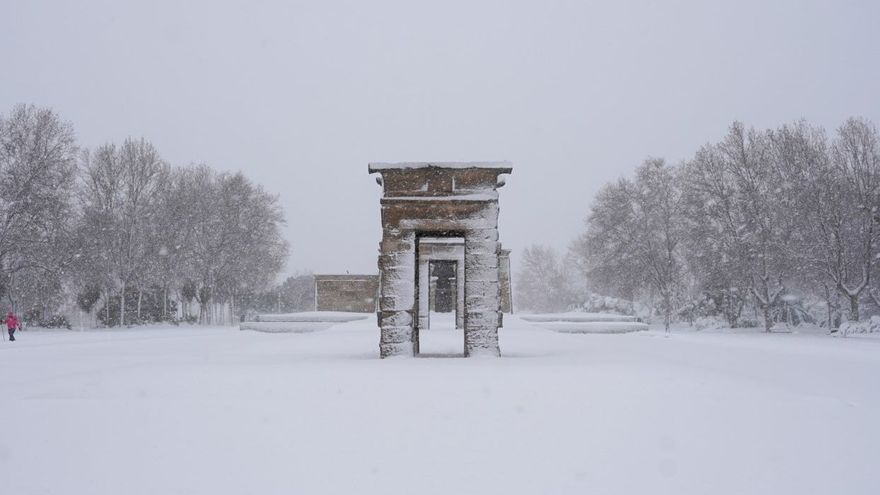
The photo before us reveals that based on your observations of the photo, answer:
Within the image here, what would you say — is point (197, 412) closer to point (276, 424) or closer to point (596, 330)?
point (276, 424)

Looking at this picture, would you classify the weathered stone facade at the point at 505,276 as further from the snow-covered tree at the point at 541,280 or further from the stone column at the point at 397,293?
the snow-covered tree at the point at 541,280

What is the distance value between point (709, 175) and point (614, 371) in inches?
1136

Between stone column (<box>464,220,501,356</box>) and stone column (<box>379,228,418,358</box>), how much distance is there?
0.87 meters

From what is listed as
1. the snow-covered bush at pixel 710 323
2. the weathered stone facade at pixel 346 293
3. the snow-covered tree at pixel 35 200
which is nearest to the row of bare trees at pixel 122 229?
the snow-covered tree at pixel 35 200

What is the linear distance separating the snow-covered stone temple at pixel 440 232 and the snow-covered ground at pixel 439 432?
1501mm

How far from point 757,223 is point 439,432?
3000 centimetres

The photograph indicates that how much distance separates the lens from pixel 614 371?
648 centimetres

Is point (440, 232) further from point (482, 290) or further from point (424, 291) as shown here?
point (424, 291)

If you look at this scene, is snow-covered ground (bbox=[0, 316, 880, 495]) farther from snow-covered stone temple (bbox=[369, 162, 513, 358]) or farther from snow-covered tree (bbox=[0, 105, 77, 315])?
snow-covered tree (bbox=[0, 105, 77, 315])

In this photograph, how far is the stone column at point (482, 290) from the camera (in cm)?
807

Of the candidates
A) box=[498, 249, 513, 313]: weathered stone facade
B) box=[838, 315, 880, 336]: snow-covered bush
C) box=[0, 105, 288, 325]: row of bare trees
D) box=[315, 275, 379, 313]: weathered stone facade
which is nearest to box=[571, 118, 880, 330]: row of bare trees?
box=[838, 315, 880, 336]: snow-covered bush

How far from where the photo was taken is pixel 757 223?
93.8ft

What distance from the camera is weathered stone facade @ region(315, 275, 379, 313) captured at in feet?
115

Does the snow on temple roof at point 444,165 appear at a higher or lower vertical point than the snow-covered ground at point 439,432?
higher
